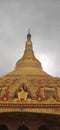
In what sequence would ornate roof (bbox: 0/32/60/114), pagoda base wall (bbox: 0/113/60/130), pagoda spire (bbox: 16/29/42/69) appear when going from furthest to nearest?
1. pagoda spire (bbox: 16/29/42/69)
2. ornate roof (bbox: 0/32/60/114)
3. pagoda base wall (bbox: 0/113/60/130)

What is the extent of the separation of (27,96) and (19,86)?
172 centimetres

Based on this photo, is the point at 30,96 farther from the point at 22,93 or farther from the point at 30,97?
the point at 22,93

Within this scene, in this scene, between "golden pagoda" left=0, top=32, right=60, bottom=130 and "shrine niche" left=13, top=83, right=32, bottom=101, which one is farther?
"shrine niche" left=13, top=83, right=32, bottom=101

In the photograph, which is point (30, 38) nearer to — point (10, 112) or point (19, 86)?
point (19, 86)

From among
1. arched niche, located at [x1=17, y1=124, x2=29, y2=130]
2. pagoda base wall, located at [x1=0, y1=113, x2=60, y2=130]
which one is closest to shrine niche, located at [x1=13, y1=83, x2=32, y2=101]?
arched niche, located at [x1=17, y1=124, x2=29, y2=130]

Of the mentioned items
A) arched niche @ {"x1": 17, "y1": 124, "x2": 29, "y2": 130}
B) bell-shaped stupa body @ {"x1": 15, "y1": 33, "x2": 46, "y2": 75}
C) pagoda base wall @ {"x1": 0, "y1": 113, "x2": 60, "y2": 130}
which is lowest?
arched niche @ {"x1": 17, "y1": 124, "x2": 29, "y2": 130}

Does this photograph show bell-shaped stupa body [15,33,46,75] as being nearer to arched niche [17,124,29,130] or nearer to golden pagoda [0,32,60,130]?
golden pagoda [0,32,60,130]

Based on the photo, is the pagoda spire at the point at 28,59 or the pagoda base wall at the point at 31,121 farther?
the pagoda spire at the point at 28,59

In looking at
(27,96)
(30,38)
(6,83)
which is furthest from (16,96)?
(30,38)

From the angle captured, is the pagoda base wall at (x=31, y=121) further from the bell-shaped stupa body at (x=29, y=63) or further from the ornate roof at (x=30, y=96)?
the bell-shaped stupa body at (x=29, y=63)

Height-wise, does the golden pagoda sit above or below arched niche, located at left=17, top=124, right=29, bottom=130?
above

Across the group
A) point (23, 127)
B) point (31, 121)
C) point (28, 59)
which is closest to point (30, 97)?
point (23, 127)

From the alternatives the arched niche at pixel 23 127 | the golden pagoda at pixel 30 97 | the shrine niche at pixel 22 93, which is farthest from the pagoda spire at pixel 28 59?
the arched niche at pixel 23 127

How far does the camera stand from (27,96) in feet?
89.6
